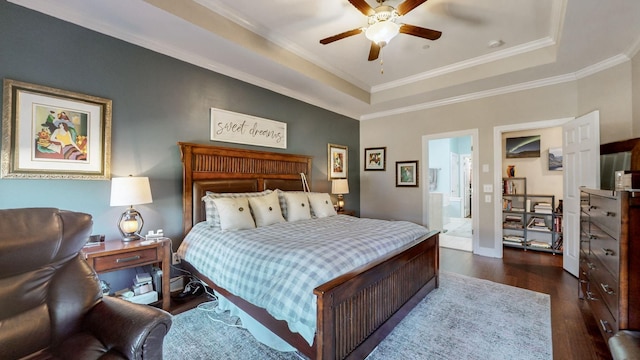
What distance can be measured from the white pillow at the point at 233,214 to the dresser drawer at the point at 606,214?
2835 mm

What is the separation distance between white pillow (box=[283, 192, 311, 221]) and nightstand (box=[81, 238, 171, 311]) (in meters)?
1.38

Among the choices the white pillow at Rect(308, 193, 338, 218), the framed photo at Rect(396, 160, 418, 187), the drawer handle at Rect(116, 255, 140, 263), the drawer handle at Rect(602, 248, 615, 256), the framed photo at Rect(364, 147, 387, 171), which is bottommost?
the drawer handle at Rect(116, 255, 140, 263)

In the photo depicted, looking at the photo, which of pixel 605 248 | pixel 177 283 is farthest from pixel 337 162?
pixel 605 248

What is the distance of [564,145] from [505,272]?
1.97 meters

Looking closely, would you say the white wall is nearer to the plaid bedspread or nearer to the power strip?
the plaid bedspread

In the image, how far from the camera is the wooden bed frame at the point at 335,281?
5.02ft

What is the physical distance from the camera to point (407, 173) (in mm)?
5129

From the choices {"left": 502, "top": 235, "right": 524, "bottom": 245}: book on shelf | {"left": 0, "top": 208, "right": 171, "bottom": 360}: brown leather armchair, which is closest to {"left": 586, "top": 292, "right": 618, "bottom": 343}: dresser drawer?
{"left": 0, "top": 208, "right": 171, "bottom": 360}: brown leather armchair

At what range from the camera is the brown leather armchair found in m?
1.13

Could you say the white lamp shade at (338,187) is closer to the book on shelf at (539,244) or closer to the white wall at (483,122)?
the white wall at (483,122)

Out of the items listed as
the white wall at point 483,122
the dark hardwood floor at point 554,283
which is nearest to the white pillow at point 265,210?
the dark hardwood floor at point 554,283

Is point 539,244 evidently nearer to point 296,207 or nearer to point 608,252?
point 608,252

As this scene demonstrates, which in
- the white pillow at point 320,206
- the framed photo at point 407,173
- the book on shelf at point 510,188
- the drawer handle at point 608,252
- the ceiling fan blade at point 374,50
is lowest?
the drawer handle at point 608,252

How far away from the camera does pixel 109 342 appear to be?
3.82 feet
